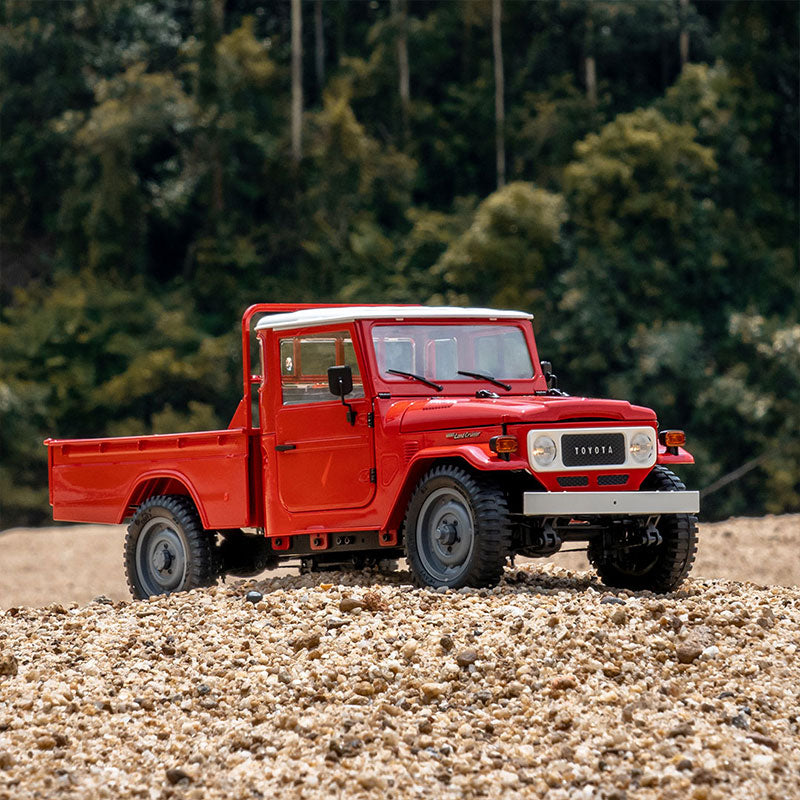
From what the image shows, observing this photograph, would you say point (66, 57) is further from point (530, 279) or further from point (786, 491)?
point (786, 491)

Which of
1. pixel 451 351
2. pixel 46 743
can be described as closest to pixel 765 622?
pixel 451 351

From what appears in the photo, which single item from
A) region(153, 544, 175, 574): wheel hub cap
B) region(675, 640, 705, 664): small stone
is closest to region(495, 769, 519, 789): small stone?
region(675, 640, 705, 664): small stone

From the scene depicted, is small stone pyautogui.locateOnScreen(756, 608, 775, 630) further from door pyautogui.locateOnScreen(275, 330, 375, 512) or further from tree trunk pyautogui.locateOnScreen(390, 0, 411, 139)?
tree trunk pyautogui.locateOnScreen(390, 0, 411, 139)

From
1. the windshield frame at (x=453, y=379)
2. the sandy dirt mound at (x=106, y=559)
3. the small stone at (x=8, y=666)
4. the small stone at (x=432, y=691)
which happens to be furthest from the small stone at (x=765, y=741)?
the sandy dirt mound at (x=106, y=559)

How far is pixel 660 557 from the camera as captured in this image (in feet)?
35.0

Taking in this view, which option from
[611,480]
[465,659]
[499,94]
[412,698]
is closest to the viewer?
[412,698]

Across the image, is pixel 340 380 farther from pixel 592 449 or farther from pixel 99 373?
pixel 99 373

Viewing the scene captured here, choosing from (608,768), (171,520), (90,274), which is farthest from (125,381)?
(608,768)

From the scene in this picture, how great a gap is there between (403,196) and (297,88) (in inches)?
180

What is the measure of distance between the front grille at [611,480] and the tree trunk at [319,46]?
39130mm

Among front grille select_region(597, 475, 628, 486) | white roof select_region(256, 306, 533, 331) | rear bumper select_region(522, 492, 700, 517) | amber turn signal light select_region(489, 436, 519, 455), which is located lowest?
rear bumper select_region(522, 492, 700, 517)

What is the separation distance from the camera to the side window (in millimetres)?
11016

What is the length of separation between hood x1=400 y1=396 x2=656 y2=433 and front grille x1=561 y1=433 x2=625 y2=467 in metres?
0.12

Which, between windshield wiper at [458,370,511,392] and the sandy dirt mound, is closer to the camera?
windshield wiper at [458,370,511,392]
